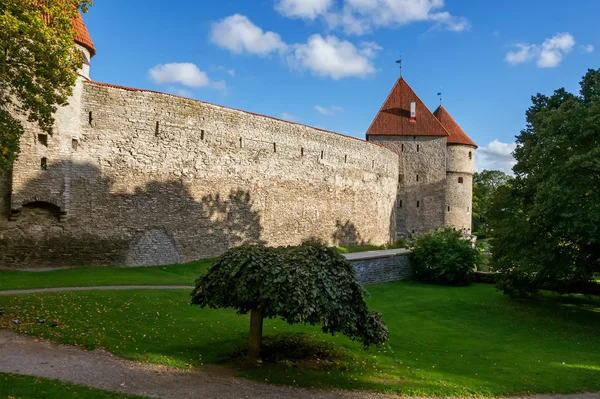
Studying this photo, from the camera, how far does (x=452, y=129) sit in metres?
39.0

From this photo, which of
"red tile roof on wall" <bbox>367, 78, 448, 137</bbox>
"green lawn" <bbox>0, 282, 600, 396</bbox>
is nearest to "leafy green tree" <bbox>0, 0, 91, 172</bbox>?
"green lawn" <bbox>0, 282, 600, 396</bbox>

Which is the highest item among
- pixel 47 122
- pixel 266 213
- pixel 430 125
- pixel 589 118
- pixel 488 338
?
pixel 430 125

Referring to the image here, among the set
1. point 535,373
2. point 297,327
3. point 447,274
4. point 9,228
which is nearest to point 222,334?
point 297,327

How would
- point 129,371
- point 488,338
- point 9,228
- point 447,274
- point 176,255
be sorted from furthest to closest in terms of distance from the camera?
point 447,274 < point 176,255 < point 9,228 < point 488,338 < point 129,371

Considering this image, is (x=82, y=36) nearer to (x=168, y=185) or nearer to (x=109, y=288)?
(x=168, y=185)

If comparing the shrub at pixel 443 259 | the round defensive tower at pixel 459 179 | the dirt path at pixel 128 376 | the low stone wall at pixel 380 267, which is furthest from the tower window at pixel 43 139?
the round defensive tower at pixel 459 179

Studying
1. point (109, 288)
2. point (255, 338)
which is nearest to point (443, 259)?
point (109, 288)

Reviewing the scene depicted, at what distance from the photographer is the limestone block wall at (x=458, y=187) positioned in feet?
123

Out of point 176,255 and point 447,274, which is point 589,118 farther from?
point 176,255

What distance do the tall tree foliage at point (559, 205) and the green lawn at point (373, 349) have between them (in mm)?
2126

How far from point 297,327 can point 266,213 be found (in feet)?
40.2

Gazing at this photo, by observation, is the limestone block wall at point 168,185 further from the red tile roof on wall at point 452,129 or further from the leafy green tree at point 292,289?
the red tile roof on wall at point 452,129

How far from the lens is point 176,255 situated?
1952 centimetres

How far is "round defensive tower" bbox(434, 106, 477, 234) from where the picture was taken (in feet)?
123
